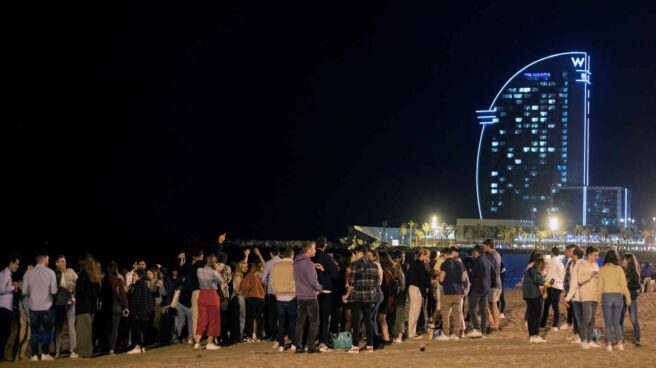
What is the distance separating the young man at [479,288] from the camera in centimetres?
1425

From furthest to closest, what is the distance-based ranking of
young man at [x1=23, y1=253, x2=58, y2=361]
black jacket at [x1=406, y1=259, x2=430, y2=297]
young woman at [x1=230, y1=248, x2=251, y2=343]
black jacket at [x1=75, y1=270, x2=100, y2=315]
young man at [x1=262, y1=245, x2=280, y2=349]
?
black jacket at [x1=406, y1=259, x2=430, y2=297], young woman at [x1=230, y1=248, x2=251, y2=343], young man at [x1=262, y1=245, x2=280, y2=349], black jacket at [x1=75, y1=270, x2=100, y2=315], young man at [x1=23, y1=253, x2=58, y2=361]

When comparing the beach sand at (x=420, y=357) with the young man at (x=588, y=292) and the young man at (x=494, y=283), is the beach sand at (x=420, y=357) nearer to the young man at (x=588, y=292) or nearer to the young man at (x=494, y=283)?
the young man at (x=588, y=292)

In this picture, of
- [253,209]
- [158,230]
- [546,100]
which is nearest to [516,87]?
[546,100]

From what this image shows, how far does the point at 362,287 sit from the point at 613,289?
12.3ft

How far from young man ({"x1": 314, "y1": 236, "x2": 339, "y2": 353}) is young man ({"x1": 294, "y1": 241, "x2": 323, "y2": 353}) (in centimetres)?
33

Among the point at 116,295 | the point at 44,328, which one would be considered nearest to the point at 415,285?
the point at 116,295

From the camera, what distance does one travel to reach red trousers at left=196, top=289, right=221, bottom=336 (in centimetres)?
1267

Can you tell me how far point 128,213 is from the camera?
125062 mm

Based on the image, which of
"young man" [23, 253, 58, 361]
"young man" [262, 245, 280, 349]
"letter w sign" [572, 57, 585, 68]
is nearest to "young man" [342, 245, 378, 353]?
"young man" [262, 245, 280, 349]

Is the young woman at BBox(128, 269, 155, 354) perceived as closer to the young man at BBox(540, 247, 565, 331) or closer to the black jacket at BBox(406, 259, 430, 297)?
the black jacket at BBox(406, 259, 430, 297)

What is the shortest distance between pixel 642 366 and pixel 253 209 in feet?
469

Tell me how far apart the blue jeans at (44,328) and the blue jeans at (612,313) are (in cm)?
827

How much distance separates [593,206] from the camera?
18738 cm

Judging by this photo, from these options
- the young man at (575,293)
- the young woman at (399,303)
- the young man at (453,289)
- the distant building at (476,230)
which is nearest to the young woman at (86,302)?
the young woman at (399,303)
